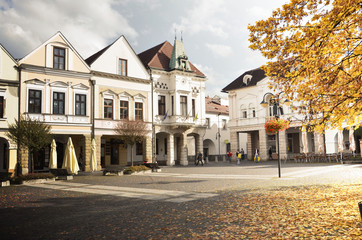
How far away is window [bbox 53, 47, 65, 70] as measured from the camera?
91.4 ft

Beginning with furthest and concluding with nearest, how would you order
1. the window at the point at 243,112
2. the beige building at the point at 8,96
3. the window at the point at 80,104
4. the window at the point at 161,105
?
1. the window at the point at 243,112
2. the window at the point at 161,105
3. the window at the point at 80,104
4. the beige building at the point at 8,96

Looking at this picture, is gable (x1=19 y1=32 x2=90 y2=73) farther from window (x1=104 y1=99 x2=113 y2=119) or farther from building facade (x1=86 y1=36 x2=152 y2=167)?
window (x1=104 y1=99 x2=113 y2=119)

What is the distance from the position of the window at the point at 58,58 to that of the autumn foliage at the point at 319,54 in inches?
922

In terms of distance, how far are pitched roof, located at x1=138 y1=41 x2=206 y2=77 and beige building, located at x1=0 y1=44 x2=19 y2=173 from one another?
1455 cm

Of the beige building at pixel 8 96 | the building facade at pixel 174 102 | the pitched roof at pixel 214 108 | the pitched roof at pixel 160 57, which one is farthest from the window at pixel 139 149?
the pitched roof at pixel 214 108

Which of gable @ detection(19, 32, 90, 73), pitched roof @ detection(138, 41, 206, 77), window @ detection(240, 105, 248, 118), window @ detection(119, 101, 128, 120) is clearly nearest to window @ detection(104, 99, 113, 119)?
window @ detection(119, 101, 128, 120)

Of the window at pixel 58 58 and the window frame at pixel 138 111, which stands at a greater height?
the window at pixel 58 58

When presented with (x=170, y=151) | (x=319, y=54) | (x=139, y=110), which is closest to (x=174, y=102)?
(x=139, y=110)

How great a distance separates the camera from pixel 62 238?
6.15 metres

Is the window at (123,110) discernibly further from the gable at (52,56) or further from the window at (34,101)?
the window at (34,101)

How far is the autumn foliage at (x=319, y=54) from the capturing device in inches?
300

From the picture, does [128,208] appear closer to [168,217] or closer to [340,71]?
[168,217]

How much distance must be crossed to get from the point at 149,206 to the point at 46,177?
42.9 feet

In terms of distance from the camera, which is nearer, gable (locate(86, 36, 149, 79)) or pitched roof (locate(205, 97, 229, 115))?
gable (locate(86, 36, 149, 79))
